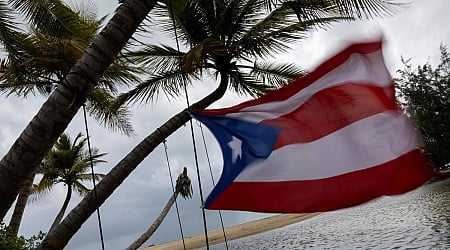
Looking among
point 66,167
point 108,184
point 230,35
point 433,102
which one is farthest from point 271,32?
point 433,102

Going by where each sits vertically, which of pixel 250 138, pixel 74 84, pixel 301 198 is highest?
pixel 74 84

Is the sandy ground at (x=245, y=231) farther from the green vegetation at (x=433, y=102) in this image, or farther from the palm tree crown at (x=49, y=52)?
the palm tree crown at (x=49, y=52)

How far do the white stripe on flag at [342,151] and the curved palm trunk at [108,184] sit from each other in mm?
2066

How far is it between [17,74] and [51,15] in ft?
4.38

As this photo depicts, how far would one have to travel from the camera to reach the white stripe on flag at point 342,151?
4.14 meters

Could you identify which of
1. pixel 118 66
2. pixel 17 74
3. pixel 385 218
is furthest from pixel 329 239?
pixel 17 74

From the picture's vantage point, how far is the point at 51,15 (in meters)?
6.78

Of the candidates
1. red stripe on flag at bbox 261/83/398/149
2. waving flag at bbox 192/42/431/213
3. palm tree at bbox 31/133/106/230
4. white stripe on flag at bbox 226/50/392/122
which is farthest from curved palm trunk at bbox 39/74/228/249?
palm tree at bbox 31/133/106/230

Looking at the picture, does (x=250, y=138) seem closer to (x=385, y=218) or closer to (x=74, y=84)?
(x=74, y=84)

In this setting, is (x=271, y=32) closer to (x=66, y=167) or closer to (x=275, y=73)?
(x=275, y=73)

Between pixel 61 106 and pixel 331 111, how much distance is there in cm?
228

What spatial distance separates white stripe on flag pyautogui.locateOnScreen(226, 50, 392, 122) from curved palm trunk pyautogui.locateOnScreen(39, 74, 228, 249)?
2042mm

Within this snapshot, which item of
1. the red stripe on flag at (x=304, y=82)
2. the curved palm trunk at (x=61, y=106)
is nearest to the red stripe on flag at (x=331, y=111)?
the red stripe on flag at (x=304, y=82)

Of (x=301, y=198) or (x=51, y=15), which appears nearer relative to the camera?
(x=301, y=198)
